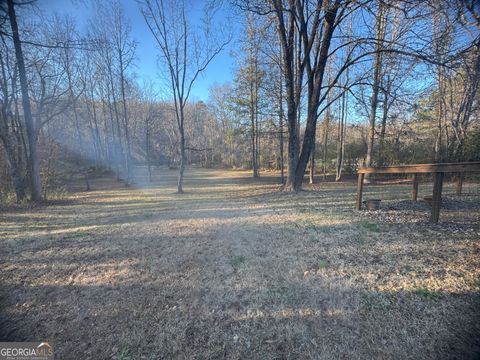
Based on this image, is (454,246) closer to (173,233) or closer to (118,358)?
(118,358)

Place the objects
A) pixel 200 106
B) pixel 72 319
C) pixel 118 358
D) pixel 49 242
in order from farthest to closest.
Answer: pixel 200 106 < pixel 49 242 < pixel 72 319 < pixel 118 358

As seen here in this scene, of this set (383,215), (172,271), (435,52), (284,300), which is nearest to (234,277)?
(284,300)

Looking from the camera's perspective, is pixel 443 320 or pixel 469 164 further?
pixel 469 164

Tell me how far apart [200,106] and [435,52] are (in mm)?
43951

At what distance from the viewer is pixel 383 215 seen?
4.73 m

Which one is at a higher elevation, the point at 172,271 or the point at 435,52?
the point at 435,52

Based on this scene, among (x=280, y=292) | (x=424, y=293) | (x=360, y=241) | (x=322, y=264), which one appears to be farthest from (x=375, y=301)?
(x=360, y=241)

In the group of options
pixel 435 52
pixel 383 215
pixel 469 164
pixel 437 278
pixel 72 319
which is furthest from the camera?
pixel 435 52

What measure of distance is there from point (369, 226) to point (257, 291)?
9.81 feet

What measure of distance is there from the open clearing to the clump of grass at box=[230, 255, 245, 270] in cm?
5

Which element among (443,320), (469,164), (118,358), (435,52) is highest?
(435,52)

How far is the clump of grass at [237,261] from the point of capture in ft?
10.3

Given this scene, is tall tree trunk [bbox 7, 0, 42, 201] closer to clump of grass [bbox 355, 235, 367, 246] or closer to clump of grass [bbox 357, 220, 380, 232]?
clump of grass [bbox 355, 235, 367, 246]

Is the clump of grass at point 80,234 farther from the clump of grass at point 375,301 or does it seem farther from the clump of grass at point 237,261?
the clump of grass at point 375,301
